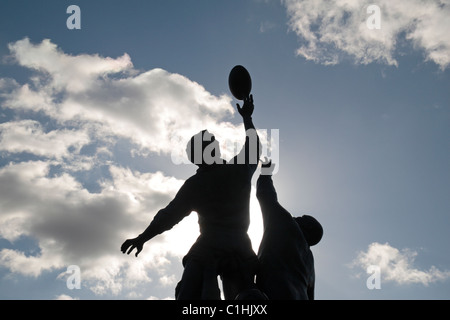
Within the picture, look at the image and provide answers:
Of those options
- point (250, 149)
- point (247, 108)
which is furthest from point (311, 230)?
point (247, 108)

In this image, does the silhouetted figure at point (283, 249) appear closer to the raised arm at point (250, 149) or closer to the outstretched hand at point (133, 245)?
the raised arm at point (250, 149)

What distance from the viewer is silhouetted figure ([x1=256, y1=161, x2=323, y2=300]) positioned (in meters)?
6.29

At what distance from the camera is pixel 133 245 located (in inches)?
249

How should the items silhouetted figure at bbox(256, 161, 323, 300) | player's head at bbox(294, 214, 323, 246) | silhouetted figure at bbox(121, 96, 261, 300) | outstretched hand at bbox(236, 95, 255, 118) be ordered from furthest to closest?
1. player's head at bbox(294, 214, 323, 246)
2. outstretched hand at bbox(236, 95, 255, 118)
3. silhouetted figure at bbox(256, 161, 323, 300)
4. silhouetted figure at bbox(121, 96, 261, 300)

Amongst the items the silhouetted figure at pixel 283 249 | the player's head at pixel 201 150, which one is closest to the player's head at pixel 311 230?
the silhouetted figure at pixel 283 249

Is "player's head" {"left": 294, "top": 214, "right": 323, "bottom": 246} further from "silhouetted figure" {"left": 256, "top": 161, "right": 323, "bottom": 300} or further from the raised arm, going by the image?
the raised arm

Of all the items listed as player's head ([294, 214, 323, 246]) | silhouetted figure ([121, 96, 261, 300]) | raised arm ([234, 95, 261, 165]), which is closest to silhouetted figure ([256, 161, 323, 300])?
player's head ([294, 214, 323, 246])
